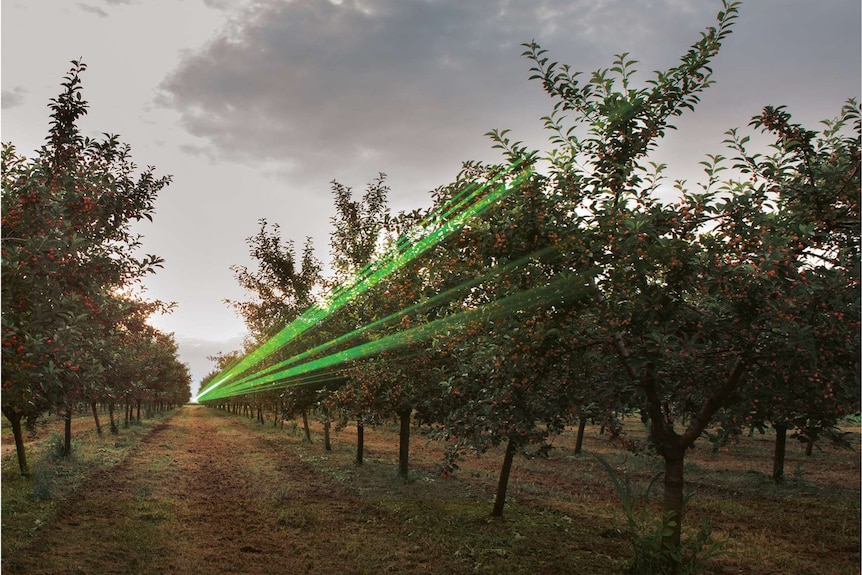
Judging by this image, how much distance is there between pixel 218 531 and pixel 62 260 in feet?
26.2

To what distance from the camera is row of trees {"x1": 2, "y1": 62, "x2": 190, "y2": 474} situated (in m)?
7.64

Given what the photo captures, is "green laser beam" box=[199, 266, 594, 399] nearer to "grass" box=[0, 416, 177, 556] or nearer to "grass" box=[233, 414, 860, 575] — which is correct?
"grass" box=[233, 414, 860, 575]

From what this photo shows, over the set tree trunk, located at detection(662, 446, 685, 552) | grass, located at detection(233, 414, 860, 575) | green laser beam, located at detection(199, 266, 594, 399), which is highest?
green laser beam, located at detection(199, 266, 594, 399)

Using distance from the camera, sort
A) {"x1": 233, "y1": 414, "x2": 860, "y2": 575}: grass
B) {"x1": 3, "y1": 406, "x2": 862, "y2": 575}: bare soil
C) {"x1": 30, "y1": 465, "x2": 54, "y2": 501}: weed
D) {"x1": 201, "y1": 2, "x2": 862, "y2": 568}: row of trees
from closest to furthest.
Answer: {"x1": 201, "y1": 2, "x2": 862, "y2": 568}: row of trees → {"x1": 3, "y1": 406, "x2": 862, "y2": 575}: bare soil → {"x1": 233, "y1": 414, "x2": 860, "y2": 575}: grass → {"x1": 30, "y1": 465, "x2": 54, "y2": 501}: weed

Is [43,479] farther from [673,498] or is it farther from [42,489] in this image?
[673,498]

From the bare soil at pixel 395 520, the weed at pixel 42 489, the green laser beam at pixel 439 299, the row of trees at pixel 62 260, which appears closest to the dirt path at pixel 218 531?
the bare soil at pixel 395 520

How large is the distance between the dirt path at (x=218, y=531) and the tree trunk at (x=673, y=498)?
4227mm

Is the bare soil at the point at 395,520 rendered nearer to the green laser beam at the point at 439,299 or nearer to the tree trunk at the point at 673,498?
the tree trunk at the point at 673,498

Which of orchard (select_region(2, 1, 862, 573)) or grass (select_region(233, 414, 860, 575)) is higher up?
orchard (select_region(2, 1, 862, 573))

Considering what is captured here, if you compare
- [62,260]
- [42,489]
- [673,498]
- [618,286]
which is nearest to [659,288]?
[618,286]

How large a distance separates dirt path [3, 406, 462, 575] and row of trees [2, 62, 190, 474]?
3.00m

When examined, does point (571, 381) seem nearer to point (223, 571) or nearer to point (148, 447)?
point (223, 571)

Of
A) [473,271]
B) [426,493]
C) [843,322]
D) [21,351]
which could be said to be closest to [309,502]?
[426,493]

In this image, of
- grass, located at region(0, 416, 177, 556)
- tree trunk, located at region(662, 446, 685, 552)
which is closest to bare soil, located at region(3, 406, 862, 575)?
grass, located at region(0, 416, 177, 556)
